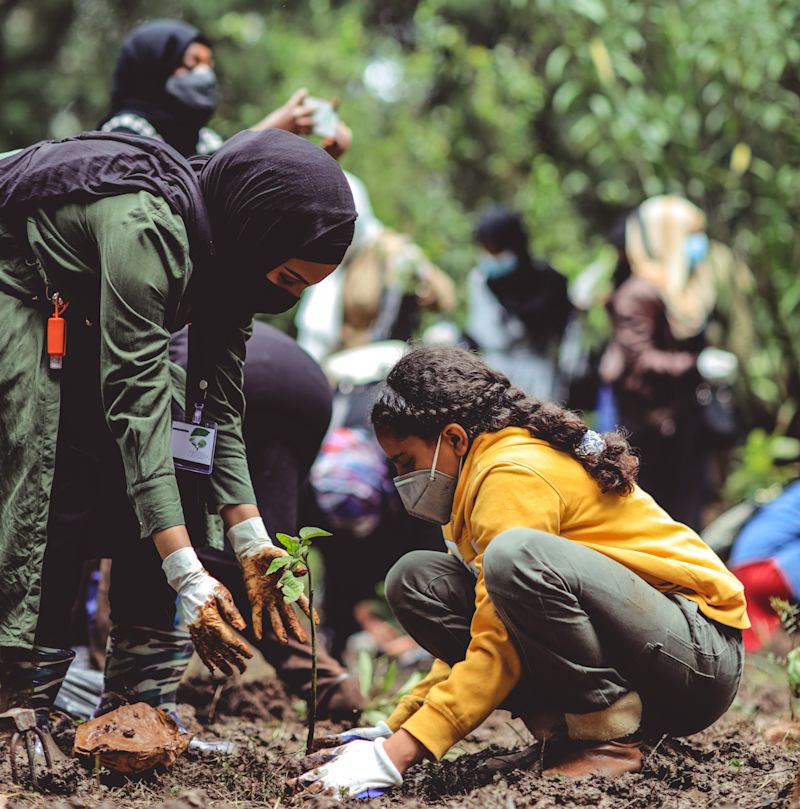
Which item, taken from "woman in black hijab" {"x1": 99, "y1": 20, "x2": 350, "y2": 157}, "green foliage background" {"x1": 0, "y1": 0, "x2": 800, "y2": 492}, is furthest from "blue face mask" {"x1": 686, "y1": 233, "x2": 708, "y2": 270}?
"woman in black hijab" {"x1": 99, "y1": 20, "x2": 350, "y2": 157}

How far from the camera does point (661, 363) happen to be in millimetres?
5410

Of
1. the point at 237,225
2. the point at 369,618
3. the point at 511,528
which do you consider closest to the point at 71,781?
the point at 511,528

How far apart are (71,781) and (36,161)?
1.27 meters

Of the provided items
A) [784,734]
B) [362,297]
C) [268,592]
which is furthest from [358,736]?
[362,297]

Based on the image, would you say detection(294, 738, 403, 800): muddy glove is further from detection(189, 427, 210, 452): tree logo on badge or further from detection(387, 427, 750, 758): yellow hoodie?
detection(189, 427, 210, 452): tree logo on badge

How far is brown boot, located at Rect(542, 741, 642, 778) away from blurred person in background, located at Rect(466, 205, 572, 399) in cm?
313

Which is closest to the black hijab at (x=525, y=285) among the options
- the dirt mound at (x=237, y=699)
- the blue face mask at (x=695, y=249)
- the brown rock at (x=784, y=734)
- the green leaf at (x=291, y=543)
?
the blue face mask at (x=695, y=249)

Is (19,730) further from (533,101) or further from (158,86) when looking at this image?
(533,101)

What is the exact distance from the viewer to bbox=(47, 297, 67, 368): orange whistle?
2.38 metres

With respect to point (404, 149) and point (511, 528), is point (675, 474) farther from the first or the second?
point (404, 149)

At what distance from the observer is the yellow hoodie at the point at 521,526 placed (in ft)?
7.54

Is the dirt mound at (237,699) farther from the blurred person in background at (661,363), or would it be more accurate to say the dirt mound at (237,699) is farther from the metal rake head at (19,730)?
the blurred person in background at (661,363)

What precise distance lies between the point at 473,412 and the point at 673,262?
3.65m

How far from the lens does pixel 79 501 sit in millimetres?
2535
